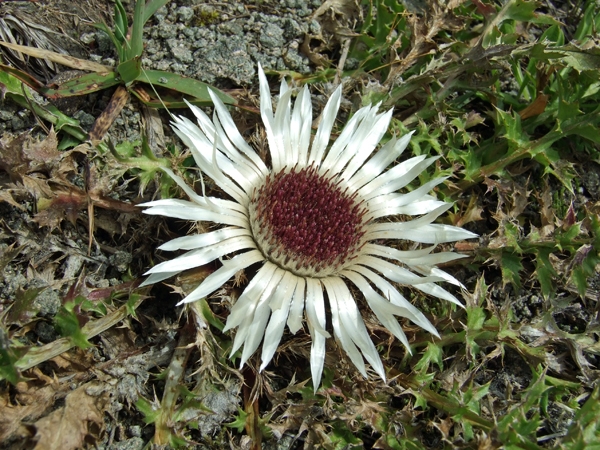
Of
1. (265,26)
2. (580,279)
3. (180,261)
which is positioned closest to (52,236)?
(180,261)

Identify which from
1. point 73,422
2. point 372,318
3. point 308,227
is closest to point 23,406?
point 73,422

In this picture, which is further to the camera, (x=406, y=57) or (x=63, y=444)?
(x=406, y=57)

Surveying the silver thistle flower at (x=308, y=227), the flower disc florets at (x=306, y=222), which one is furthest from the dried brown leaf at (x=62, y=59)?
the flower disc florets at (x=306, y=222)

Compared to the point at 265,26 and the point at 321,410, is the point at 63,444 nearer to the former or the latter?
the point at 321,410

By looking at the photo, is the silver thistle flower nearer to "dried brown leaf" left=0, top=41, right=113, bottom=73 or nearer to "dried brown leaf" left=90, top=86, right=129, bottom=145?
"dried brown leaf" left=90, top=86, right=129, bottom=145

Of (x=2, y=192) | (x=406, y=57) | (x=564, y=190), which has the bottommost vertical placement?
(x=2, y=192)

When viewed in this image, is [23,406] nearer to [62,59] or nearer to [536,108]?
[62,59]

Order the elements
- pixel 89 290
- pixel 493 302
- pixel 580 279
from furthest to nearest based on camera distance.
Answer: pixel 493 302 < pixel 580 279 < pixel 89 290
